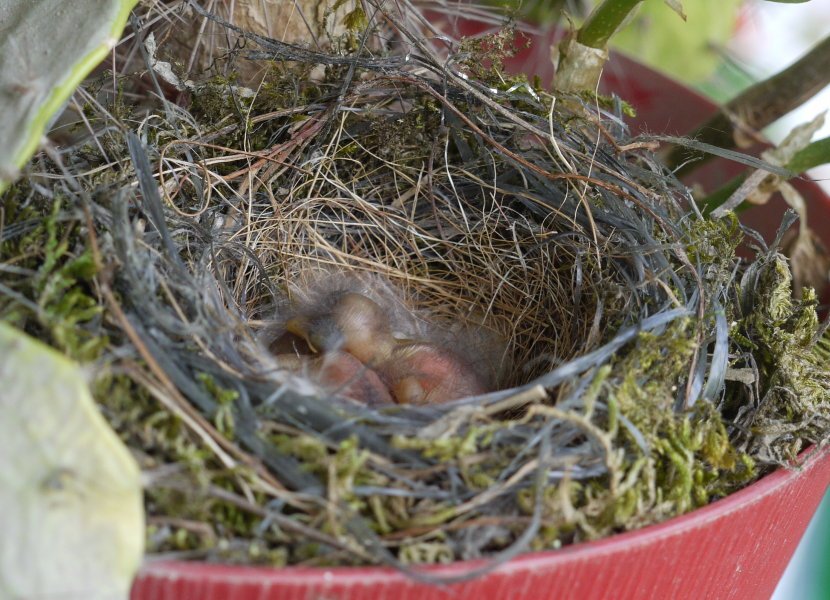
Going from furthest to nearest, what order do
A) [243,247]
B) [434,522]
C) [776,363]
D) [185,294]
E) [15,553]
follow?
[243,247] < [776,363] < [185,294] < [434,522] < [15,553]

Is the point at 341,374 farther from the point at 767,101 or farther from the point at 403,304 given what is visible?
the point at 767,101

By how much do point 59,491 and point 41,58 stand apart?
31cm

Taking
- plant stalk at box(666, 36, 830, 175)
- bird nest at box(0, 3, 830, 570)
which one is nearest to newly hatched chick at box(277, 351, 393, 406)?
bird nest at box(0, 3, 830, 570)

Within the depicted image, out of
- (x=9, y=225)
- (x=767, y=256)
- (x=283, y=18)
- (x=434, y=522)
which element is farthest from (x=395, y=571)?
(x=283, y=18)

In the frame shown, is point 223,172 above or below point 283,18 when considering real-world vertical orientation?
below

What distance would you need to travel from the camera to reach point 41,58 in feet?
1.81

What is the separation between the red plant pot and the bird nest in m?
0.02

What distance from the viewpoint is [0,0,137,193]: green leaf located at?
1.62 ft

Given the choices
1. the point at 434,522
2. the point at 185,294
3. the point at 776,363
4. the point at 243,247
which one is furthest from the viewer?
the point at 243,247

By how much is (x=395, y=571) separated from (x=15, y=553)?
0.63ft

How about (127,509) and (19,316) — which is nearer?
(127,509)

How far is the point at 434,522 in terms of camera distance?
1.64 feet

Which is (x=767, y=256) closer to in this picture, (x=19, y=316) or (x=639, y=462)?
(x=639, y=462)

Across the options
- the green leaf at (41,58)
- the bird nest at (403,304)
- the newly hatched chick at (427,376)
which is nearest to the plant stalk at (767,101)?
the bird nest at (403,304)
